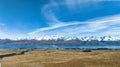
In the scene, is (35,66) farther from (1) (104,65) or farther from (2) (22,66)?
(1) (104,65)

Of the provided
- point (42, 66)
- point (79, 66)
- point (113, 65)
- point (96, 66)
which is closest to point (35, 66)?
point (42, 66)

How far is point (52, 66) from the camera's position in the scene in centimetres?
5856

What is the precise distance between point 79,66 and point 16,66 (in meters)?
17.0

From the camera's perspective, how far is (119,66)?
2174 inches

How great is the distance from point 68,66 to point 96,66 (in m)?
7.45

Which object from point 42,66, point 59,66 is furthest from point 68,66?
point 42,66

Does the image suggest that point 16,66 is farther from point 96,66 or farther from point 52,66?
point 96,66

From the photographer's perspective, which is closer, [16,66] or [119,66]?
[119,66]

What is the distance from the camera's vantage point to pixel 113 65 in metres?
57.7

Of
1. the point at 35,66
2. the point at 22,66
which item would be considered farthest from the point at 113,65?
the point at 22,66

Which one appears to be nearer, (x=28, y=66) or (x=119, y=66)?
(x=119, y=66)

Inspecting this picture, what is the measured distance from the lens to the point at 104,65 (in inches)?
2309

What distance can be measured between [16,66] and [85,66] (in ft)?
60.9

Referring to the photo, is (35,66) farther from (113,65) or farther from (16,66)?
(113,65)
